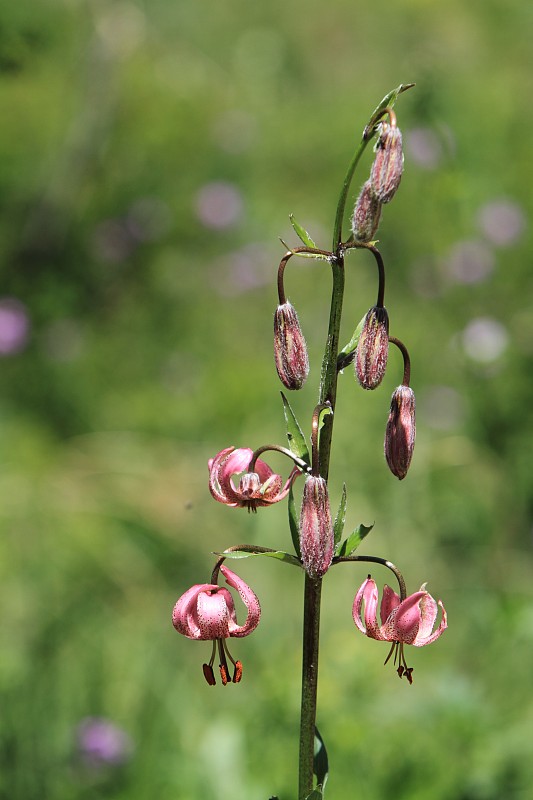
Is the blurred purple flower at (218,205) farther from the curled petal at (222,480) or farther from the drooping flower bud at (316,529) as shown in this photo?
the drooping flower bud at (316,529)

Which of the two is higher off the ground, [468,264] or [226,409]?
[468,264]

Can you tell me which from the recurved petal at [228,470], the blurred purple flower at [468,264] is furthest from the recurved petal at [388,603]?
the blurred purple flower at [468,264]

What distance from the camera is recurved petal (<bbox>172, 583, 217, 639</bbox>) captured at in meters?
1.10

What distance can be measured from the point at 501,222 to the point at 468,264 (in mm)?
755

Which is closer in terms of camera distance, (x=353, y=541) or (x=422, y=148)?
(x=353, y=541)

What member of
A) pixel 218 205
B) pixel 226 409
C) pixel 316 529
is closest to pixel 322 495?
pixel 316 529

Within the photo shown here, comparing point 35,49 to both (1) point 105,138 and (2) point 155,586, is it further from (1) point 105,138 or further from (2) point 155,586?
(1) point 105,138

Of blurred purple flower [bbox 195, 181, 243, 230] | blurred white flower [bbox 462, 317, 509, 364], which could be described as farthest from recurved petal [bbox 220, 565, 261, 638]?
blurred purple flower [bbox 195, 181, 243, 230]

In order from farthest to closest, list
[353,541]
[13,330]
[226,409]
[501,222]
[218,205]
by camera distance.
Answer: [218,205], [501,222], [13,330], [226,409], [353,541]

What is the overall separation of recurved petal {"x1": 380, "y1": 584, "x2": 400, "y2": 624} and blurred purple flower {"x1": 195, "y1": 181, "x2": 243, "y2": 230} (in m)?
4.41

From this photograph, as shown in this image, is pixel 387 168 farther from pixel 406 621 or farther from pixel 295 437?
pixel 406 621

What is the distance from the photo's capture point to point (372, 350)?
3.74 feet

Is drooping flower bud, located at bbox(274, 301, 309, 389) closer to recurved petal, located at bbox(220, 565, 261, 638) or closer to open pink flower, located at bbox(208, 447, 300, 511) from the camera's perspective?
open pink flower, located at bbox(208, 447, 300, 511)

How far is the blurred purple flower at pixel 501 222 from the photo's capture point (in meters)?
4.66
